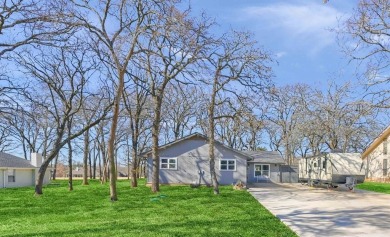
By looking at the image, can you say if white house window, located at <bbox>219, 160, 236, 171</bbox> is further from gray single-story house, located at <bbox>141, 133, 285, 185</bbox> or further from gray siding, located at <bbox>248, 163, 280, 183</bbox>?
gray siding, located at <bbox>248, 163, 280, 183</bbox>

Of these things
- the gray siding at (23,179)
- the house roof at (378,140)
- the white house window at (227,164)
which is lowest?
the gray siding at (23,179)

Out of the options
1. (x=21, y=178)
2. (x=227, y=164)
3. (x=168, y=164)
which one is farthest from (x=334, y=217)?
(x=21, y=178)

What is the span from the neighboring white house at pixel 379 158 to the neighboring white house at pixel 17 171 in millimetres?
35203

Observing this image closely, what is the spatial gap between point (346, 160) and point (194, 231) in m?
21.6

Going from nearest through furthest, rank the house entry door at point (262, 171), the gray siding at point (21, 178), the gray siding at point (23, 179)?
1. the gray siding at point (21, 178)
2. the gray siding at point (23, 179)
3. the house entry door at point (262, 171)

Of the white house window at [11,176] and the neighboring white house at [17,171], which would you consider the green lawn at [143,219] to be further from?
the white house window at [11,176]

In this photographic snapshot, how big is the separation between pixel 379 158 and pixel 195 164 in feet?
74.8

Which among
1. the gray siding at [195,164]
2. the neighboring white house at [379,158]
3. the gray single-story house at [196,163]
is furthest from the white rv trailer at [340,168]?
the neighboring white house at [379,158]

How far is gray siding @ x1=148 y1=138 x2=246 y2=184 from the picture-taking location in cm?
3331

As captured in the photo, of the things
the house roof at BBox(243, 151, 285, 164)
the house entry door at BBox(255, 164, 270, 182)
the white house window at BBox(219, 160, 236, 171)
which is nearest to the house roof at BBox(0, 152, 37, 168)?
the white house window at BBox(219, 160, 236, 171)

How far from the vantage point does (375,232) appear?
11.6 metres

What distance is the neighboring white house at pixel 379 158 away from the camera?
43.5m

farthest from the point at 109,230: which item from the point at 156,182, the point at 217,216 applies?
the point at 156,182

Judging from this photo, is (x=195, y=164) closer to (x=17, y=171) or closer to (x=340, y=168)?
(x=340, y=168)
